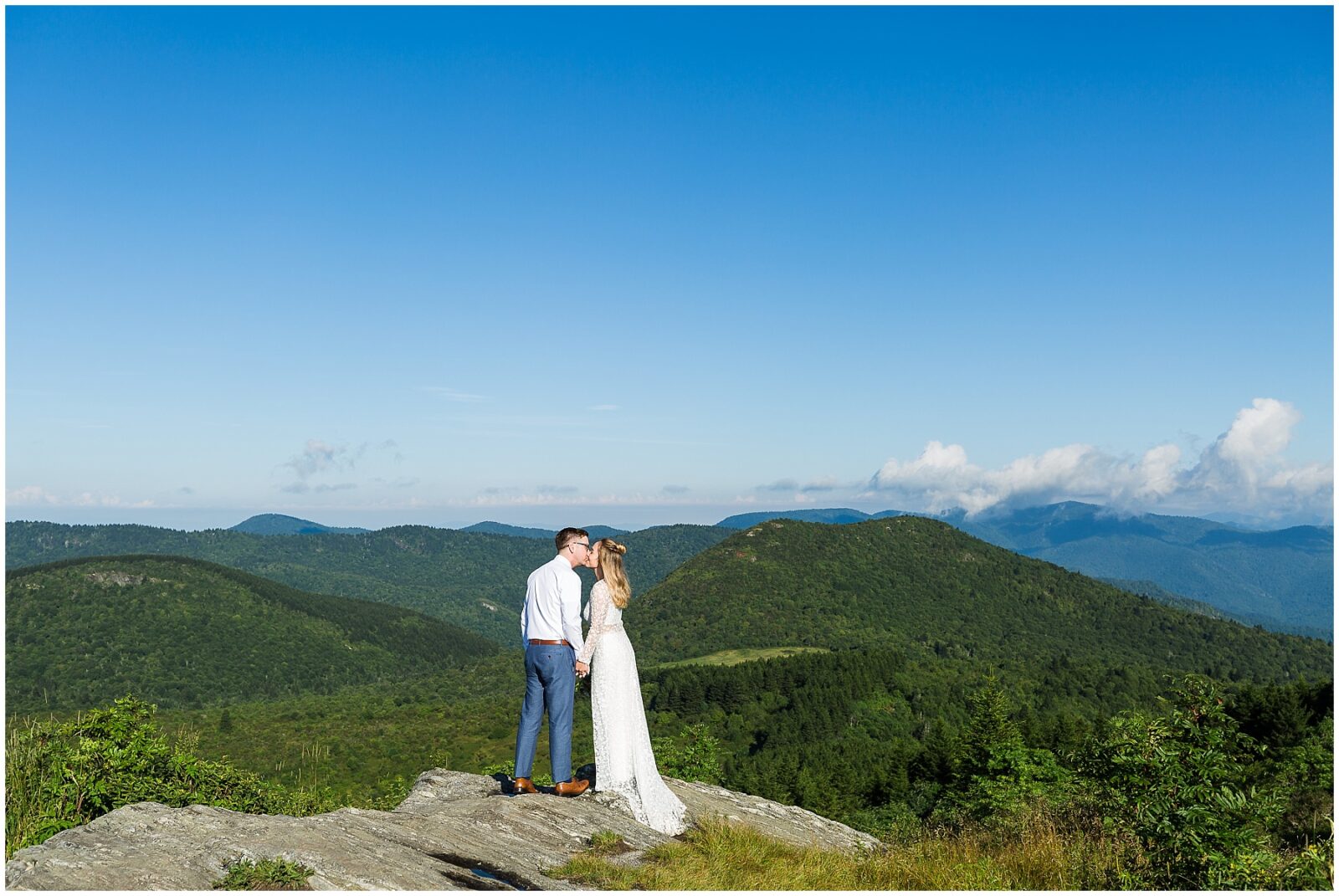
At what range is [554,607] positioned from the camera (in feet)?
34.7

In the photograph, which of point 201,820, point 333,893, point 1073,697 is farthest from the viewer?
point 1073,697

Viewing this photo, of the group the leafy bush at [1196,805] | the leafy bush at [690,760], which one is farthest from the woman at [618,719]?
the leafy bush at [690,760]

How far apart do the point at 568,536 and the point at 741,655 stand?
13739cm

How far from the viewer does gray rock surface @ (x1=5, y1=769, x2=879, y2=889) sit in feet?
Result: 23.5

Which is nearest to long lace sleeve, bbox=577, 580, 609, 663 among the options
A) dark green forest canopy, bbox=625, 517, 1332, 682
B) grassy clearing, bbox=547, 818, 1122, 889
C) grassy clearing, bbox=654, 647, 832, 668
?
grassy clearing, bbox=547, 818, 1122, 889

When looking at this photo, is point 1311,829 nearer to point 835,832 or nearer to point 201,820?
point 835,832

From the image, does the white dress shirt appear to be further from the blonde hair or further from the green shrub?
the green shrub

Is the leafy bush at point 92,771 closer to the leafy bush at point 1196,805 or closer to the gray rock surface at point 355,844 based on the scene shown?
the gray rock surface at point 355,844

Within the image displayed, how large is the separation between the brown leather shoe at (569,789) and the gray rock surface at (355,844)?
0.37 ft

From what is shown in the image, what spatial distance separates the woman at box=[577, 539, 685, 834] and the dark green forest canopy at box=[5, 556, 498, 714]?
144 metres

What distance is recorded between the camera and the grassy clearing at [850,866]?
8.50 m

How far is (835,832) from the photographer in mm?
14242

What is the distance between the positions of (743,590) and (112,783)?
582ft

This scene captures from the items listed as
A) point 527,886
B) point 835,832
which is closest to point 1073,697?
point 835,832
